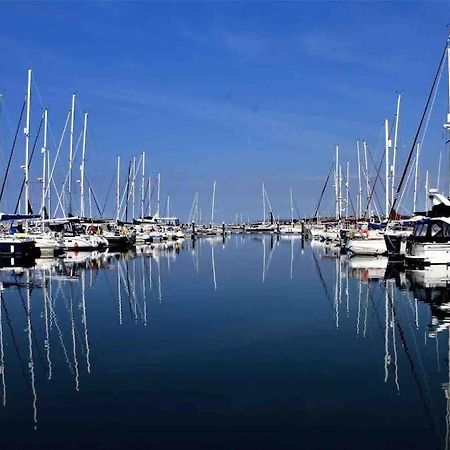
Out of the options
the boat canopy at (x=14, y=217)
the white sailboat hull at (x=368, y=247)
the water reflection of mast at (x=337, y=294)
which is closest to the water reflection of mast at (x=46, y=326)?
the water reflection of mast at (x=337, y=294)

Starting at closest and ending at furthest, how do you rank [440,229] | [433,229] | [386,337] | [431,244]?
[386,337] → [431,244] → [440,229] → [433,229]

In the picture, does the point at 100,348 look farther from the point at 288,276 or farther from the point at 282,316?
the point at 288,276

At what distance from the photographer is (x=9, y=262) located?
4900cm

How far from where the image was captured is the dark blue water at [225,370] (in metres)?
9.27

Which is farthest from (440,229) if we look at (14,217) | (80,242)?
(80,242)

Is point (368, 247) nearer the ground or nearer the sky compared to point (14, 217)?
nearer the ground

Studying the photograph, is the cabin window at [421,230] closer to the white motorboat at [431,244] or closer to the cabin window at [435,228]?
the white motorboat at [431,244]

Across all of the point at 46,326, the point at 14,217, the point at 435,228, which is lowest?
the point at 46,326

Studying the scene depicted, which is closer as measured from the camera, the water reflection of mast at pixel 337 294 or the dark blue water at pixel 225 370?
the dark blue water at pixel 225 370

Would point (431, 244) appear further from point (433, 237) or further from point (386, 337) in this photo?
point (386, 337)

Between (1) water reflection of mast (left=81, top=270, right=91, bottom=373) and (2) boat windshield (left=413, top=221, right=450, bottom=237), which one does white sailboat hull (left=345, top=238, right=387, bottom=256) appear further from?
(1) water reflection of mast (left=81, top=270, right=91, bottom=373)

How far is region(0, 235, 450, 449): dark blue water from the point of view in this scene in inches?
365

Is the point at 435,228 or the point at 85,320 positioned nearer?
the point at 85,320

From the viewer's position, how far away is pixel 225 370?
13.3 metres
